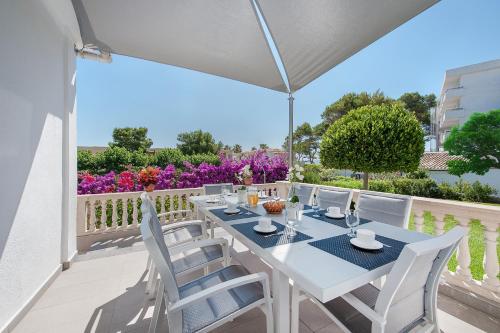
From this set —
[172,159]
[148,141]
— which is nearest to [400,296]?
[172,159]

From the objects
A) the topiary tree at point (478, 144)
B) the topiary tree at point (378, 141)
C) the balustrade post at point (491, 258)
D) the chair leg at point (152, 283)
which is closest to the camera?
the balustrade post at point (491, 258)

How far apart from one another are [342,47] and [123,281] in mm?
3731

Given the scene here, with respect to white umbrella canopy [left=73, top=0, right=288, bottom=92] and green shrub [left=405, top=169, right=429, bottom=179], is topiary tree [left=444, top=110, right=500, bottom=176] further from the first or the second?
white umbrella canopy [left=73, top=0, right=288, bottom=92]

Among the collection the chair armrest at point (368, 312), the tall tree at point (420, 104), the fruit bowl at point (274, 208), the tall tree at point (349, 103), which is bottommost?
the chair armrest at point (368, 312)

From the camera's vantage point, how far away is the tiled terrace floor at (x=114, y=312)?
1590 millimetres

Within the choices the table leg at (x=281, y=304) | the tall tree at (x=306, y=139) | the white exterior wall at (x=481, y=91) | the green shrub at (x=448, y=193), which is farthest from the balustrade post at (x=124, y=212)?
the white exterior wall at (x=481, y=91)

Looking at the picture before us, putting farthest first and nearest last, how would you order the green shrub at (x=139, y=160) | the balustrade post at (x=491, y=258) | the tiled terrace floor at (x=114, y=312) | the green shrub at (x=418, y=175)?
the green shrub at (x=139, y=160) → the green shrub at (x=418, y=175) → the balustrade post at (x=491, y=258) → the tiled terrace floor at (x=114, y=312)

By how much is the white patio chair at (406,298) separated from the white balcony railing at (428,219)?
3.85 ft

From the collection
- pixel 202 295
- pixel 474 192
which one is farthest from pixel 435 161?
pixel 202 295

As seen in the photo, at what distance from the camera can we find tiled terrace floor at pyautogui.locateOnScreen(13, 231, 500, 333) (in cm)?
159

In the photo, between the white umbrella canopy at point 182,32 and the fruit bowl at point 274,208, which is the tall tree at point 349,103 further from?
the fruit bowl at point 274,208

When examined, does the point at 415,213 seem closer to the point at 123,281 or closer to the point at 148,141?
Answer: the point at 123,281

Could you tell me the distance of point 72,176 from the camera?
2709mm

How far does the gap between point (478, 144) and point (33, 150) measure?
1570cm
